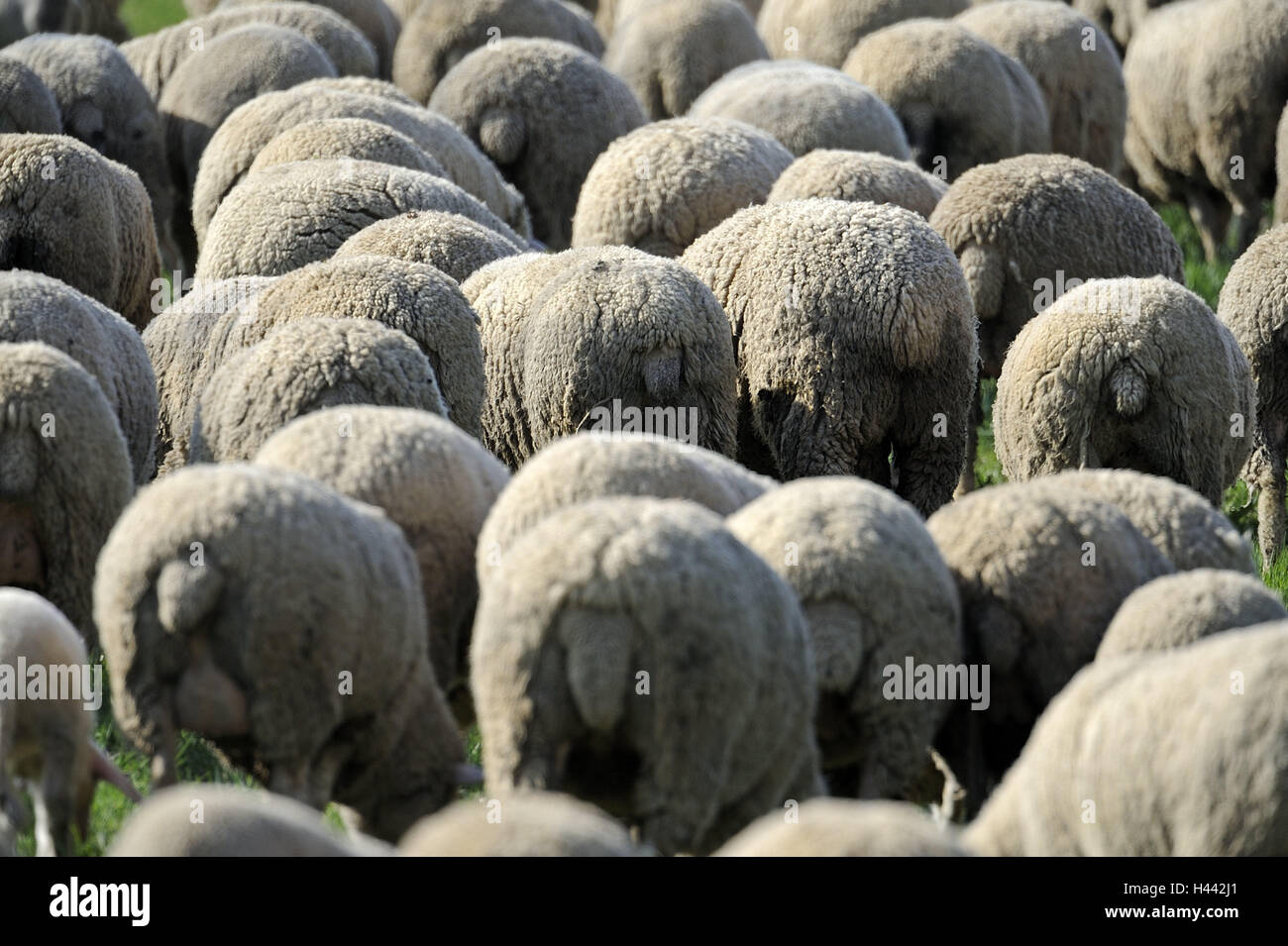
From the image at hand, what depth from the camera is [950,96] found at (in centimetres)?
1241

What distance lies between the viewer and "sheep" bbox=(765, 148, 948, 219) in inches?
367

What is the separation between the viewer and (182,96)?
42.6 feet

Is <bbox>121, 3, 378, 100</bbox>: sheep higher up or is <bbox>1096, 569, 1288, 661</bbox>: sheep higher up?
<bbox>121, 3, 378, 100</bbox>: sheep

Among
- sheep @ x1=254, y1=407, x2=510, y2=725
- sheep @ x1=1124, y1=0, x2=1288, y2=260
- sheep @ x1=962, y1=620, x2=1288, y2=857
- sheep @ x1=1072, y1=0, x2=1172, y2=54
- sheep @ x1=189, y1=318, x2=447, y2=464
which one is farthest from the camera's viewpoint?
sheep @ x1=1072, y1=0, x2=1172, y2=54

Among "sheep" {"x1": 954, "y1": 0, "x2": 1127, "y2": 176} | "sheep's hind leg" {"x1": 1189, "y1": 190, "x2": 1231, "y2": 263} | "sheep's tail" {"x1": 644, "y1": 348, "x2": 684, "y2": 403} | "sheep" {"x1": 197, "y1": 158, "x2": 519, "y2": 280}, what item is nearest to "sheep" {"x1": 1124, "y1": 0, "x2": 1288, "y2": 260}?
"sheep's hind leg" {"x1": 1189, "y1": 190, "x2": 1231, "y2": 263}

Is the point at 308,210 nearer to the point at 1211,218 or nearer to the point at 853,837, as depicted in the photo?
the point at 853,837

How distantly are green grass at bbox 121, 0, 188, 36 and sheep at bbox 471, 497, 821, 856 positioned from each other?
64.2 feet

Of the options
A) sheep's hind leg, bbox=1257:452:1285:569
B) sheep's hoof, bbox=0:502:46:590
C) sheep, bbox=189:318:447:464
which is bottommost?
sheep's hind leg, bbox=1257:452:1285:569

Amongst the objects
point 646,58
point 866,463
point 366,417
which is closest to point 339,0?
point 646,58

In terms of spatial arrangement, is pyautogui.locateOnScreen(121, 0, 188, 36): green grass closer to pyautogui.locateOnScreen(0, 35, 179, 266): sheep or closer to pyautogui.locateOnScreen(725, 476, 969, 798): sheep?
pyautogui.locateOnScreen(0, 35, 179, 266): sheep

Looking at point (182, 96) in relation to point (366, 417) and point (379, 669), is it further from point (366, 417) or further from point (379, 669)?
point (379, 669)

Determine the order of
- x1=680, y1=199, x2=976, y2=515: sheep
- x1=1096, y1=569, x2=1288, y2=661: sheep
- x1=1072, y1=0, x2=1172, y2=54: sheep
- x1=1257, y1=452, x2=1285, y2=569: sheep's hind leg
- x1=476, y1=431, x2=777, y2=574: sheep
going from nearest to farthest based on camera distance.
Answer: x1=1096, y1=569, x2=1288, y2=661: sheep
x1=476, y1=431, x2=777, y2=574: sheep
x1=680, y1=199, x2=976, y2=515: sheep
x1=1257, y1=452, x2=1285, y2=569: sheep's hind leg
x1=1072, y1=0, x2=1172, y2=54: sheep

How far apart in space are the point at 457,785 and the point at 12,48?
9.16m

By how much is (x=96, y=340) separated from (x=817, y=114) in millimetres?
5559
